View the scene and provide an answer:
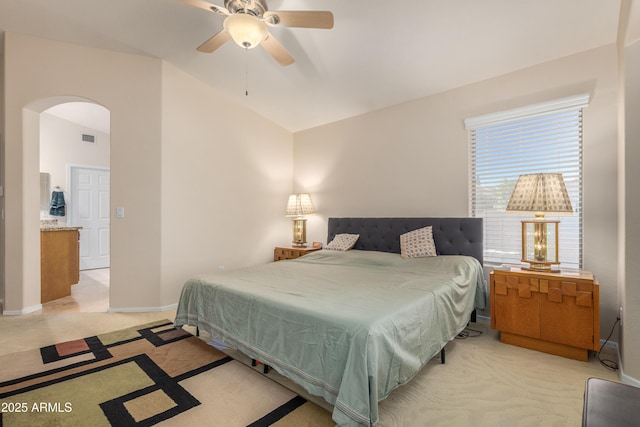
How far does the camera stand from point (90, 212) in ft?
20.2

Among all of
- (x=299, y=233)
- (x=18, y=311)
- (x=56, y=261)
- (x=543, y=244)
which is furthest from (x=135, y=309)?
(x=543, y=244)

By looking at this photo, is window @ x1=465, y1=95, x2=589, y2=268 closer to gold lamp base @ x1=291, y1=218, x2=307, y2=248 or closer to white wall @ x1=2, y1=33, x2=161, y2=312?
gold lamp base @ x1=291, y1=218, x2=307, y2=248

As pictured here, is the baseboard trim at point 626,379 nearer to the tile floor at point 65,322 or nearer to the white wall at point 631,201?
the white wall at point 631,201

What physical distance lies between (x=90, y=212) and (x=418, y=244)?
6.30m

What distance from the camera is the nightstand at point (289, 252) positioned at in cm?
448

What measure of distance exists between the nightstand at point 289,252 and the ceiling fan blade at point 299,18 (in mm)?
2964

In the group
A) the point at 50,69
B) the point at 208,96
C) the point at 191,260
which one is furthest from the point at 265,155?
the point at 50,69

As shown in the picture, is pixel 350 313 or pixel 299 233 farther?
pixel 299 233

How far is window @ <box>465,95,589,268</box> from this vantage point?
279 centimetres

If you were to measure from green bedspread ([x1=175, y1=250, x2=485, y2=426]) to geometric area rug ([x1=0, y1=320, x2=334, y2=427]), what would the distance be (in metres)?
0.21

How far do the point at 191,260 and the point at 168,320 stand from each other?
858 millimetres

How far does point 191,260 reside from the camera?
13.1 ft

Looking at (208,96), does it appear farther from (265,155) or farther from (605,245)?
(605,245)

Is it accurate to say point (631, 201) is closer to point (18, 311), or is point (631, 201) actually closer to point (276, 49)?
point (276, 49)
